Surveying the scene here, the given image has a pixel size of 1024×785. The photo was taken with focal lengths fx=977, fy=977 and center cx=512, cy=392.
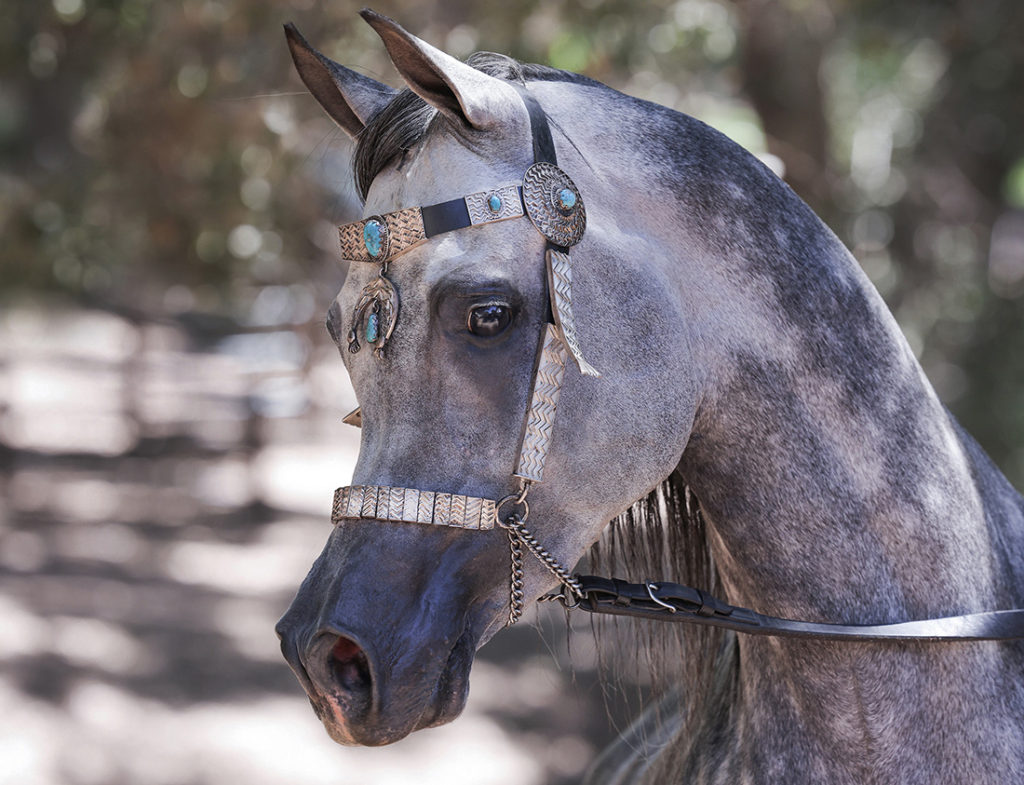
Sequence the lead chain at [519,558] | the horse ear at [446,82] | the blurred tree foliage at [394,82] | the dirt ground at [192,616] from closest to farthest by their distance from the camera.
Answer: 1. the horse ear at [446,82]
2. the lead chain at [519,558]
3. the blurred tree foliage at [394,82]
4. the dirt ground at [192,616]

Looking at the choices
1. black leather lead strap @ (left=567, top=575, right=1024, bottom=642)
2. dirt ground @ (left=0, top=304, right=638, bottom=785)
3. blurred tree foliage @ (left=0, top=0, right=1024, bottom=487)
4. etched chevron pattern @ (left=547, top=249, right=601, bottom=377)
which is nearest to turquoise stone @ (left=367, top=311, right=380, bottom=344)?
etched chevron pattern @ (left=547, top=249, right=601, bottom=377)

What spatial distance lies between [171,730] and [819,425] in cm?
473

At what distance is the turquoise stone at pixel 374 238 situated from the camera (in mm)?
1337

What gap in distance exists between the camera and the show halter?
126cm

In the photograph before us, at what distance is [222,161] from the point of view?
5426 millimetres

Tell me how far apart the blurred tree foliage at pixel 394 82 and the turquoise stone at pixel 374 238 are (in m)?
2.60

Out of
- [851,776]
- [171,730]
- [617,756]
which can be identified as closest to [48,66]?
[171,730]

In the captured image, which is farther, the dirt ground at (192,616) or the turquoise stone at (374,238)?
the dirt ground at (192,616)

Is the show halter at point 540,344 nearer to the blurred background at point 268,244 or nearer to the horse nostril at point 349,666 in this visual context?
the horse nostril at point 349,666

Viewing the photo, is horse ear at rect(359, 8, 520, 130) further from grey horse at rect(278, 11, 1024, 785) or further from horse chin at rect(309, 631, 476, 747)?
horse chin at rect(309, 631, 476, 747)

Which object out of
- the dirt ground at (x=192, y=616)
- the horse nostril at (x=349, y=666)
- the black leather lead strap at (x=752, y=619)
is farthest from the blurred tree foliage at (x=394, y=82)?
the horse nostril at (x=349, y=666)

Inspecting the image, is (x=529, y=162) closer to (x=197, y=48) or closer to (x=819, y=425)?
(x=819, y=425)

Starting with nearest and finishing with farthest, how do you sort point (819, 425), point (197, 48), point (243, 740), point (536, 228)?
point (536, 228)
point (819, 425)
point (197, 48)
point (243, 740)

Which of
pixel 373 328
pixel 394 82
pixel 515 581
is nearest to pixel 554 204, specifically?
pixel 373 328
